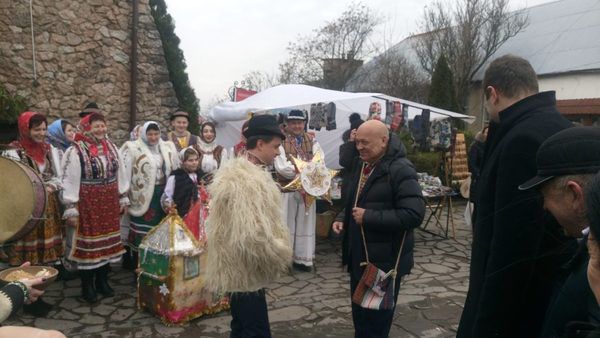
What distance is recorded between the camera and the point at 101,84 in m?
8.53

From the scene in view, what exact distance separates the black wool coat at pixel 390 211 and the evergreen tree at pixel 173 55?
7.12 m

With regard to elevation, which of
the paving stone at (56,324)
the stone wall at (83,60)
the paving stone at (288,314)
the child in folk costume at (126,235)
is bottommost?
the paving stone at (56,324)

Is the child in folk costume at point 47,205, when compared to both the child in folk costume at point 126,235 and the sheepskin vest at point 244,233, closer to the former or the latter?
the child in folk costume at point 126,235

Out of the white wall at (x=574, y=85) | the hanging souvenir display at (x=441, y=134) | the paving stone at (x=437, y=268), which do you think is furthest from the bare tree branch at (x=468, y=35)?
the paving stone at (x=437, y=268)

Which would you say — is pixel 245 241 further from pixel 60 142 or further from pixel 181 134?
pixel 60 142

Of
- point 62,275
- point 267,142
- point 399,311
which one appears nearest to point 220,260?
point 267,142

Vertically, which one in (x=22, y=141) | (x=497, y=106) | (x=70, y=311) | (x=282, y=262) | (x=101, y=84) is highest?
(x=101, y=84)

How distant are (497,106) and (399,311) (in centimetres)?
301

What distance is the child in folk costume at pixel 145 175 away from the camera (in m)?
5.25

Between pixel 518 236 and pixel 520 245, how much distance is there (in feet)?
0.12

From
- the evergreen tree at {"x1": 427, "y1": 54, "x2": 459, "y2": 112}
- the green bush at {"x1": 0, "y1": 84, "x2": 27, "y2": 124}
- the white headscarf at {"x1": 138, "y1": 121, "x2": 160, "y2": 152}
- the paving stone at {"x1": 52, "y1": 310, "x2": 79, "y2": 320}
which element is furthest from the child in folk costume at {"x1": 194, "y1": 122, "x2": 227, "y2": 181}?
the evergreen tree at {"x1": 427, "y1": 54, "x2": 459, "y2": 112}

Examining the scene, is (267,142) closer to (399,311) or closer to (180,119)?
(399,311)

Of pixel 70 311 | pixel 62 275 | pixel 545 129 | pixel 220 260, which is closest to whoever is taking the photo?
pixel 545 129

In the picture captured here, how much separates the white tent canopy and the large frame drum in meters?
3.91
